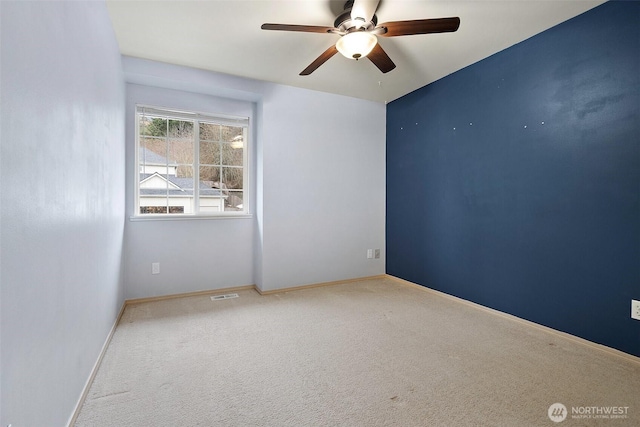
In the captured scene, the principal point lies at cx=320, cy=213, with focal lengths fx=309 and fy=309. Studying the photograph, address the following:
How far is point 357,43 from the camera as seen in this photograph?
222 centimetres

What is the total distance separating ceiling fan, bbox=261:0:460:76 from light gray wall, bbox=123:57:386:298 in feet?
4.93

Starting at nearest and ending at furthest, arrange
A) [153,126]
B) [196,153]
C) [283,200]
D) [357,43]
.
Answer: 1. [357,43]
2. [153,126]
3. [196,153]
4. [283,200]

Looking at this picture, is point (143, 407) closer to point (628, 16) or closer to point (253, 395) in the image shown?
point (253, 395)

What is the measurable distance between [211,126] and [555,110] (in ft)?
11.2

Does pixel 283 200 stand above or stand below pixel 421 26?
below

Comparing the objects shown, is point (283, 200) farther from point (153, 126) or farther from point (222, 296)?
point (153, 126)

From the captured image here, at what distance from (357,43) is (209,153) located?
223cm

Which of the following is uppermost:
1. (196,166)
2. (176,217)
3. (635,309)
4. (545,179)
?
(196,166)

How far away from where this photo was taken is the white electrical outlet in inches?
82.2

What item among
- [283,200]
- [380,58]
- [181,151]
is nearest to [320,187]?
[283,200]

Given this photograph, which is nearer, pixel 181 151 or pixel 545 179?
pixel 545 179

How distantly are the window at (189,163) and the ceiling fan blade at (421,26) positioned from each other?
225 centimetres

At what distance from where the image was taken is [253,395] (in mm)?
1701

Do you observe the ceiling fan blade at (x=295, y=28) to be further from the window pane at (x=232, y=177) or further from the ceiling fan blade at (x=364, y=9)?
the window pane at (x=232, y=177)
